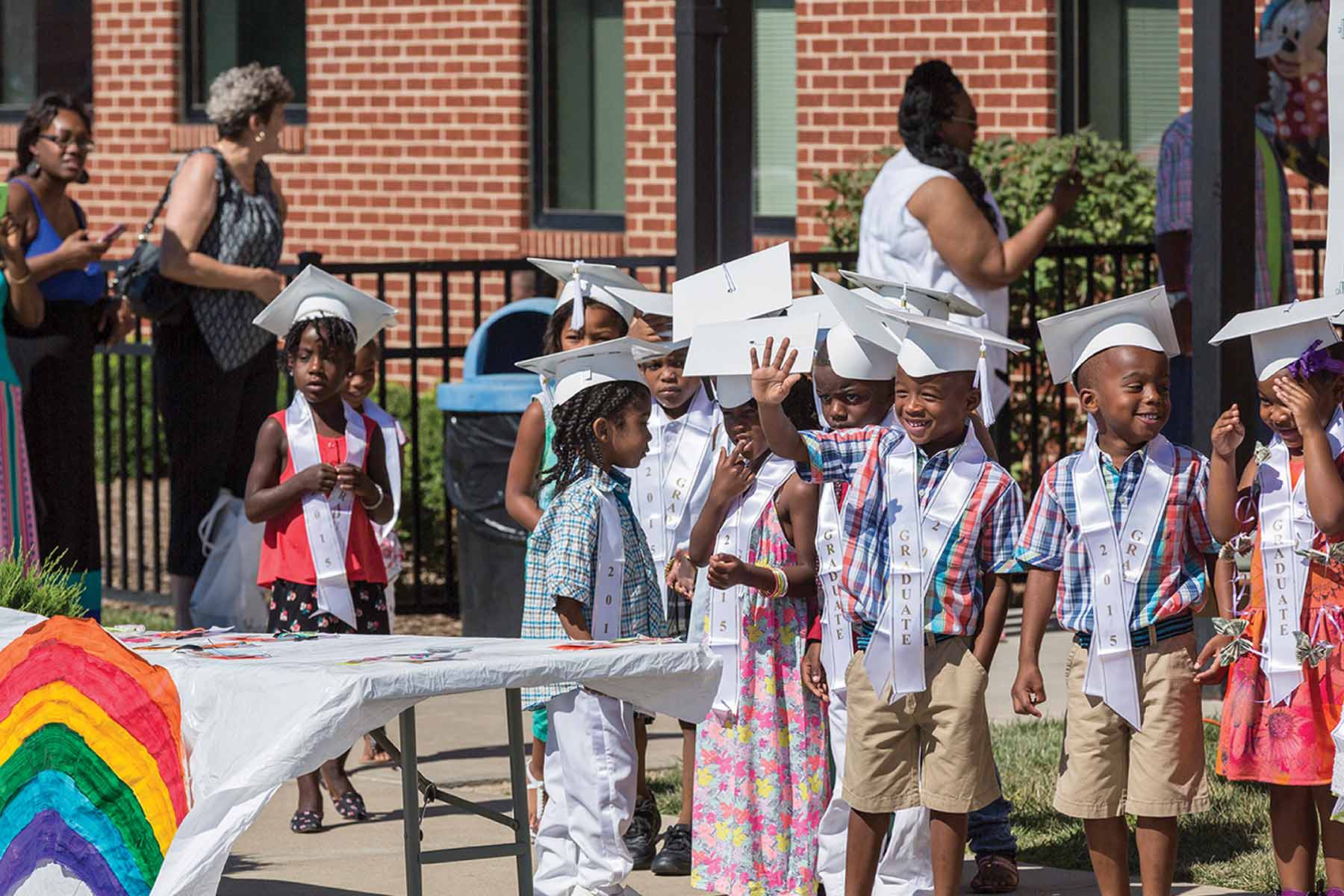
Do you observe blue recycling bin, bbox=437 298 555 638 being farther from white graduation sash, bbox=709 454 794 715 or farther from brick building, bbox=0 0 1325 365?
brick building, bbox=0 0 1325 365

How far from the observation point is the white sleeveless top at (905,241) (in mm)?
6875

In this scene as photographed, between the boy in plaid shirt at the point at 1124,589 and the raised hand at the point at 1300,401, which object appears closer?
the raised hand at the point at 1300,401

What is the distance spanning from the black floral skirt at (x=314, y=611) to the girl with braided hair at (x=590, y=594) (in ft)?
3.62

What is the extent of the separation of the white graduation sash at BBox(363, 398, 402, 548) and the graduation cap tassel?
0.75 m

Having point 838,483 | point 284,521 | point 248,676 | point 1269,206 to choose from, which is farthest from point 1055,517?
point 1269,206

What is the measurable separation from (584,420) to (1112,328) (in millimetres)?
1211

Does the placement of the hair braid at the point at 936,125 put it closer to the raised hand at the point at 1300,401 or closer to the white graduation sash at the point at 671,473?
the white graduation sash at the point at 671,473

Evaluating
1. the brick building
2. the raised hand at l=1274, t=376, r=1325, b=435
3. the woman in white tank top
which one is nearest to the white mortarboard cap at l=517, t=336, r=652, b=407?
the raised hand at l=1274, t=376, r=1325, b=435

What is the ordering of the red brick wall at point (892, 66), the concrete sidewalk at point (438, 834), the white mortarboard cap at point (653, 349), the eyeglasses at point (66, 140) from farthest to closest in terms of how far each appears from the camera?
the red brick wall at point (892, 66) → the eyeglasses at point (66, 140) → the concrete sidewalk at point (438, 834) → the white mortarboard cap at point (653, 349)

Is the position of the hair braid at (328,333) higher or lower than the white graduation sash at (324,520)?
higher

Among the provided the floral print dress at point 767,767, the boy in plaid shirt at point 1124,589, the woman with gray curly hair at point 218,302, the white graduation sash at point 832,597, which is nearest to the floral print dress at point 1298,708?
the boy in plaid shirt at point 1124,589

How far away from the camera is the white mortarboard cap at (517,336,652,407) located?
17.1 ft

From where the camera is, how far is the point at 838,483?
5066 mm

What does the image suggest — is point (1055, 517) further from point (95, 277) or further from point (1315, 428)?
point (95, 277)
